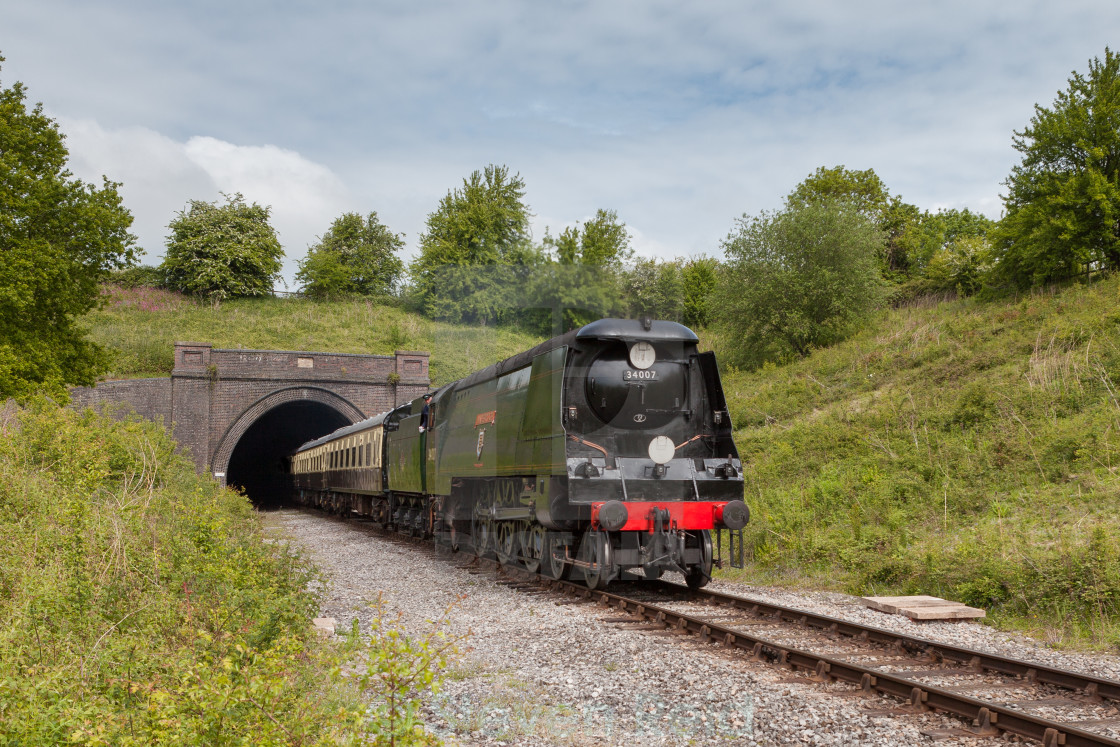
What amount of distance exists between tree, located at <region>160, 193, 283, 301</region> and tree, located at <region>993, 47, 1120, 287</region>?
136ft

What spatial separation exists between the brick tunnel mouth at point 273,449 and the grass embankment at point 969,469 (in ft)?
83.7

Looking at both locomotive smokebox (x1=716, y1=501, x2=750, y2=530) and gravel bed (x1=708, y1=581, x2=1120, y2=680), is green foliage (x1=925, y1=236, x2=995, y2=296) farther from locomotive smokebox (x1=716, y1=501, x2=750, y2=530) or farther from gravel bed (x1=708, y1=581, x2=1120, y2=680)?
locomotive smokebox (x1=716, y1=501, x2=750, y2=530)

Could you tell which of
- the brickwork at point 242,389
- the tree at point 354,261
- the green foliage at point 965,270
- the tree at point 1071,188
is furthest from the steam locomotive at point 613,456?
the tree at point 354,261

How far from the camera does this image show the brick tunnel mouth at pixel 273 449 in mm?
40719

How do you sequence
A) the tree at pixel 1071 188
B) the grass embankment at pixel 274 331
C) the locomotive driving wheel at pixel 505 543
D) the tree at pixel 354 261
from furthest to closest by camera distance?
the tree at pixel 354 261
the grass embankment at pixel 274 331
the tree at pixel 1071 188
the locomotive driving wheel at pixel 505 543

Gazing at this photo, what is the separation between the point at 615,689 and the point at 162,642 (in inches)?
125

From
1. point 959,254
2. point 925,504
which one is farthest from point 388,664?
point 959,254

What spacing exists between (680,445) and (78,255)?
720 inches

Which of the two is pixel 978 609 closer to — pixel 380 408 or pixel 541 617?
pixel 541 617

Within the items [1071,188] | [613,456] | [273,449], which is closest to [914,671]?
[613,456]

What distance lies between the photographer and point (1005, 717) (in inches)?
186

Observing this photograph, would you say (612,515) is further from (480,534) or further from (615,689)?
(480,534)

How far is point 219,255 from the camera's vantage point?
4872 centimetres

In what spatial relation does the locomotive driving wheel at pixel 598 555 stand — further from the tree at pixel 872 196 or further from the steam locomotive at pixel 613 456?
the tree at pixel 872 196
